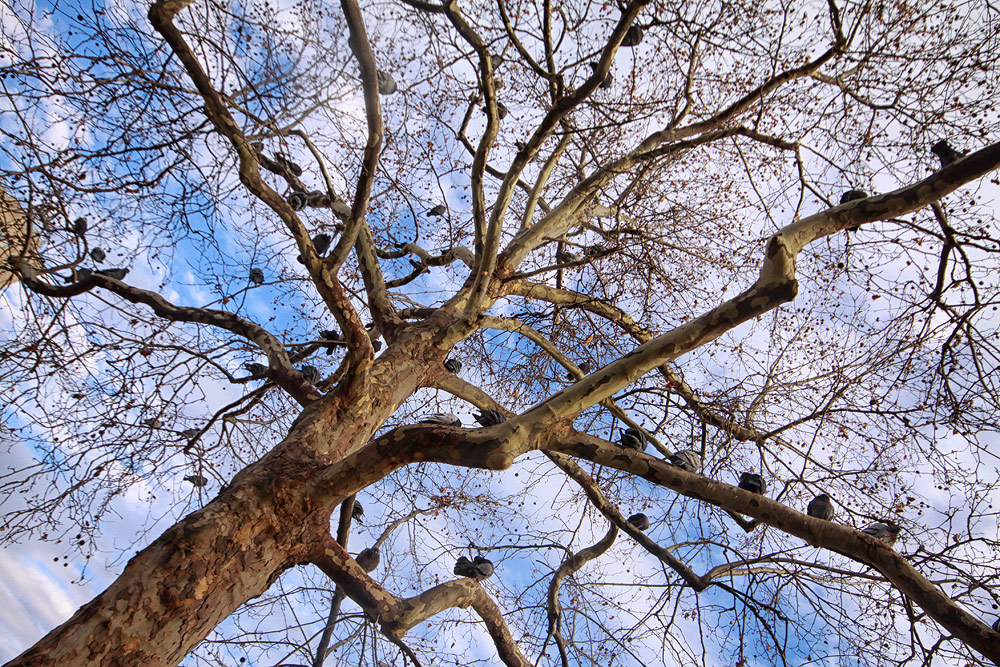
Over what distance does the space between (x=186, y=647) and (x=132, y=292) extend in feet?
9.15

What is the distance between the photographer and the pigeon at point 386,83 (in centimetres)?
381

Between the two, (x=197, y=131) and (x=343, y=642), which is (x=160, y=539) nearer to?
(x=343, y=642)

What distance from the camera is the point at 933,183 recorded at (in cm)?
254

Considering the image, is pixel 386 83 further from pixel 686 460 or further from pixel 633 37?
pixel 686 460

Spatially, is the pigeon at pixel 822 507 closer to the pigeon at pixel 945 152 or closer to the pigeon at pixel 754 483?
the pigeon at pixel 754 483

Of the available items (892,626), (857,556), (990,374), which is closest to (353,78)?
(857,556)

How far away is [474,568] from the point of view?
4113mm

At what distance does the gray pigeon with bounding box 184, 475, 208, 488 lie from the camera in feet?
13.6

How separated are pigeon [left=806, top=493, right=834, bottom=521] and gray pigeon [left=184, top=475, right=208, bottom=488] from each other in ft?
14.1

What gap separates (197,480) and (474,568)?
2.21m

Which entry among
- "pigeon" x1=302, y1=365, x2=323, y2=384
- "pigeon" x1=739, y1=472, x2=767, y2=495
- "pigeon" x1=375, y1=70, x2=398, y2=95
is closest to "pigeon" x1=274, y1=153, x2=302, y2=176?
"pigeon" x1=375, y1=70, x2=398, y2=95

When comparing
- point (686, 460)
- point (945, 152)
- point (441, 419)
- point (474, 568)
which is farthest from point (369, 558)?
point (945, 152)

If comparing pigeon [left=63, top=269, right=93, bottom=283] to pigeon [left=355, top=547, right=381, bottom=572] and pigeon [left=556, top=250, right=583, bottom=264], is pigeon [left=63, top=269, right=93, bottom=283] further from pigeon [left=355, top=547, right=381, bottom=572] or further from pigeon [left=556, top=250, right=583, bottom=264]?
pigeon [left=556, top=250, right=583, bottom=264]

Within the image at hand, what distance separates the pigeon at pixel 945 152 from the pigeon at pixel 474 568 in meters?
4.17
